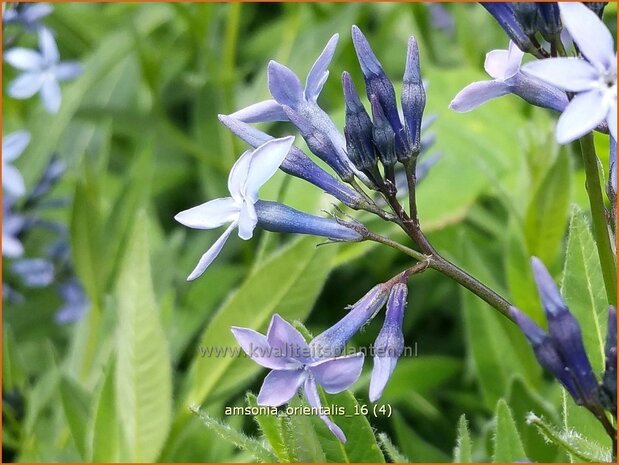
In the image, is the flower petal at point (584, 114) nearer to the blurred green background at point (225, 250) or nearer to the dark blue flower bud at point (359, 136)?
the dark blue flower bud at point (359, 136)

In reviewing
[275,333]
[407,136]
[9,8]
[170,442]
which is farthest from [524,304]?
[9,8]

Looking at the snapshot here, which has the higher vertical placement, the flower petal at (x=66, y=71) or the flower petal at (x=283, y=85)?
the flower petal at (x=66, y=71)

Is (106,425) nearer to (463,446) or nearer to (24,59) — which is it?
(463,446)

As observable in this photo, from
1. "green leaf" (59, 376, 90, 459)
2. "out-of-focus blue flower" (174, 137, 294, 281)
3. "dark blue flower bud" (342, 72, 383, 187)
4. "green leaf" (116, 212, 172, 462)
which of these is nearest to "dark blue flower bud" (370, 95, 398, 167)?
"dark blue flower bud" (342, 72, 383, 187)

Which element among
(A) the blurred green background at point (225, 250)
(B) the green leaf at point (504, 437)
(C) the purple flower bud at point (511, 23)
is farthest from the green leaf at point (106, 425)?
(C) the purple flower bud at point (511, 23)

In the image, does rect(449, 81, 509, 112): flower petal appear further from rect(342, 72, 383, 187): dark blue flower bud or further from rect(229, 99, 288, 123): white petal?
rect(229, 99, 288, 123): white petal

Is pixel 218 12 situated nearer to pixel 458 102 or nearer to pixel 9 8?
pixel 9 8
